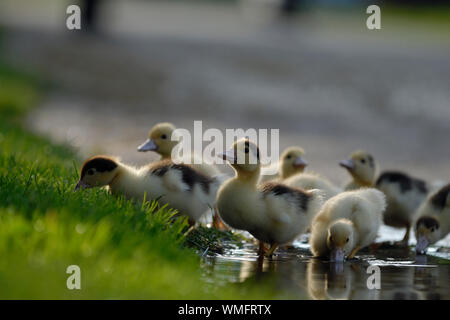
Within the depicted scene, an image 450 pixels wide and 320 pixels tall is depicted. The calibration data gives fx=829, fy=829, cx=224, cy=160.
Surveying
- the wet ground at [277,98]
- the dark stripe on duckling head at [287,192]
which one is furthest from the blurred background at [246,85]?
the dark stripe on duckling head at [287,192]

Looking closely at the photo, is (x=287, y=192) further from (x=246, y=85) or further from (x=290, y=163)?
(x=246, y=85)

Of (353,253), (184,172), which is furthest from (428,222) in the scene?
(184,172)

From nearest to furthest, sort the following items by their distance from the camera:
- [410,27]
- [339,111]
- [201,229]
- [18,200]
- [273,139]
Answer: [18,200], [201,229], [273,139], [339,111], [410,27]

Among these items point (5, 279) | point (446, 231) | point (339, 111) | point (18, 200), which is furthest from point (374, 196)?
point (339, 111)

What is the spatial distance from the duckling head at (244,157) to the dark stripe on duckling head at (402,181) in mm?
2426

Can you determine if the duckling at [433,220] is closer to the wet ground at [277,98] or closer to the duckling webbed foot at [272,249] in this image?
the wet ground at [277,98]

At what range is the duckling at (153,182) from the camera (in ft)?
20.9

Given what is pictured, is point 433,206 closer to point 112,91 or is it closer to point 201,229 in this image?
point 201,229

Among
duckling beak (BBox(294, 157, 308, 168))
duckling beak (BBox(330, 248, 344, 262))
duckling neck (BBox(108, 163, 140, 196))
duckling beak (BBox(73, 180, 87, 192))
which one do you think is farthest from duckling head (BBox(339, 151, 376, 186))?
duckling beak (BBox(73, 180, 87, 192))

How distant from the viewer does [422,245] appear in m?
7.08

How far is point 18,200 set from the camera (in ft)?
18.0

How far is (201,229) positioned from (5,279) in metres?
2.95

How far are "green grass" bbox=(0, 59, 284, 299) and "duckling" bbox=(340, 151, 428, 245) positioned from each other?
7.26ft

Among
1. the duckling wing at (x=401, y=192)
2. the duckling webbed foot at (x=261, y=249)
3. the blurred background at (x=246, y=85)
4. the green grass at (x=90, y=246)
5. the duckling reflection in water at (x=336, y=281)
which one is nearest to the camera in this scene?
the green grass at (x=90, y=246)
